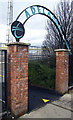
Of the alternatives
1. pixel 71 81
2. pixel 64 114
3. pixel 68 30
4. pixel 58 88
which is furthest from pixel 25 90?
pixel 68 30

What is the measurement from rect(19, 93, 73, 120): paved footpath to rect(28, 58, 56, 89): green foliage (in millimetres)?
2005

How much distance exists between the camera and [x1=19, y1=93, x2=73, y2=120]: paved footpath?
3.72m

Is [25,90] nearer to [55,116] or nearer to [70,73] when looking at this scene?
[55,116]

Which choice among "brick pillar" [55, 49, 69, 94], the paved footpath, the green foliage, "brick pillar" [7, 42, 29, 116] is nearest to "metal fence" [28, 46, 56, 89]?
the green foliage

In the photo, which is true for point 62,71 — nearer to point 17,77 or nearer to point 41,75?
point 41,75

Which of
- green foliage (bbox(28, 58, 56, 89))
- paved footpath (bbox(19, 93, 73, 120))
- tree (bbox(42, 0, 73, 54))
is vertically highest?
tree (bbox(42, 0, 73, 54))

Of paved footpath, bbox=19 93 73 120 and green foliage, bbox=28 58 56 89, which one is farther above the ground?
green foliage, bbox=28 58 56 89

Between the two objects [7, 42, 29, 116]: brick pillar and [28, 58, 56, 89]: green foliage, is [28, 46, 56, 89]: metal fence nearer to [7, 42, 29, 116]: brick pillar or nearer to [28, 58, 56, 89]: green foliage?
[28, 58, 56, 89]: green foliage

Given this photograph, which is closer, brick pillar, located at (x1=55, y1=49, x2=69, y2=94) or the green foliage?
brick pillar, located at (x1=55, y1=49, x2=69, y2=94)

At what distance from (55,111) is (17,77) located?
184 centimetres

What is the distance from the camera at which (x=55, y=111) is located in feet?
13.1

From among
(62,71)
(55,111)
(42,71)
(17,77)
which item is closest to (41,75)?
(42,71)

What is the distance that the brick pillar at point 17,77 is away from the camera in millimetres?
3580

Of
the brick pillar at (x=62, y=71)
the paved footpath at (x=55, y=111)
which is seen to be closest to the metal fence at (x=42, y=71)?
the brick pillar at (x=62, y=71)
